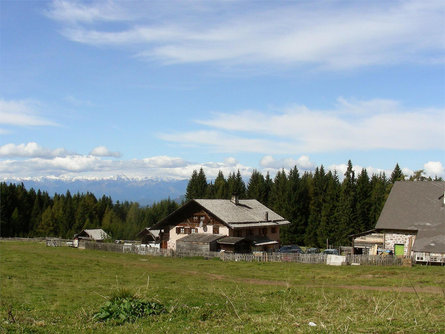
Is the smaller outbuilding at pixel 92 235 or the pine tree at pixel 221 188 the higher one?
the pine tree at pixel 221 188

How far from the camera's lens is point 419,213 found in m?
47.8

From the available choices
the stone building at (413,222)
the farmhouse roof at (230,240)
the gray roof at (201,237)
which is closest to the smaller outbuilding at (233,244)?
the farmhouse roof at (230,240)

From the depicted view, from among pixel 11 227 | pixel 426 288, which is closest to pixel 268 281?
pixel 426 288

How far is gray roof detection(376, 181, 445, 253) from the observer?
4362 cm

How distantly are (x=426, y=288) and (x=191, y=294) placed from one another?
14062 millimetres

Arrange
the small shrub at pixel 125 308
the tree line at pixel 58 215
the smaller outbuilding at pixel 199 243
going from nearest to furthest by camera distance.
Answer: the small shrub at pixel 125 308
the smaller outbuilding at pixel 199 243
the tree line at pixel 58 215

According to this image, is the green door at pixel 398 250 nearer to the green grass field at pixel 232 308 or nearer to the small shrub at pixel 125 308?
the green grass field at pixel 232 308

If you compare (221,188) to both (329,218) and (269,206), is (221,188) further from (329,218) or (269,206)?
(329,218)

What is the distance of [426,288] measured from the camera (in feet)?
82.6

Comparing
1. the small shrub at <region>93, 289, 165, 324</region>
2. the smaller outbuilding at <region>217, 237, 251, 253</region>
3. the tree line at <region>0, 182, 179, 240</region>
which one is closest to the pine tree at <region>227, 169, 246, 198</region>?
the tree line at <region>0, 182, 179, 240</region>

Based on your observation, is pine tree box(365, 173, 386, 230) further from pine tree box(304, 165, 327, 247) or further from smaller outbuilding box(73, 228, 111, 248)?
smaller outbuilding box(73, 228, 111, 248)

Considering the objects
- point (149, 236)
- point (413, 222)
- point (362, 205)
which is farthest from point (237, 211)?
point (362, 205)

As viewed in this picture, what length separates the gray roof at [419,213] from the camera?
43625 mm

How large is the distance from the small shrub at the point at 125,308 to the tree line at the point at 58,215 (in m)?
82.4
